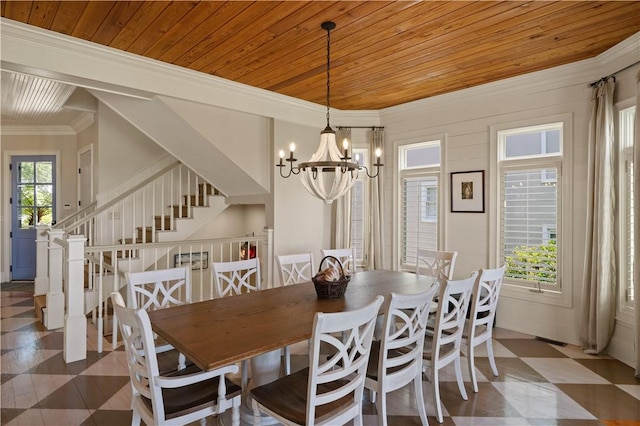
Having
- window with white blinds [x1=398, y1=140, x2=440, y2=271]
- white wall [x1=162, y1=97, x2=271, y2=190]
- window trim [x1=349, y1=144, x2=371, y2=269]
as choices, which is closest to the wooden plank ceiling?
white wall [x1=162, y1=97, x2=271, y2=190]

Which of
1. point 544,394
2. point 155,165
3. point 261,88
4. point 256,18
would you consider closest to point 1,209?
point 155,165

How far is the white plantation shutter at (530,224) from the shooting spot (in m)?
3.90

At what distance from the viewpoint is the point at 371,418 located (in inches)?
95.6

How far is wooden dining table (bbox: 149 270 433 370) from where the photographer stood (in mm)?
1723

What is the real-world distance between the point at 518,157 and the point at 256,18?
3.22 metres

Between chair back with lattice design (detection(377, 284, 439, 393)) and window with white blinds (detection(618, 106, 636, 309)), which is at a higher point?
window with white blinds (detection(618, 106, 636, 309))

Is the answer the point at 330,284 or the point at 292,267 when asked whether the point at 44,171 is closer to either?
the point at 292,267

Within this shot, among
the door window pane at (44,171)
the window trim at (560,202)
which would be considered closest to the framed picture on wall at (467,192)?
the window trim at (560,202)

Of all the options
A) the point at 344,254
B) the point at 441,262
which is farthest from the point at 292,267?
the point at 441,262

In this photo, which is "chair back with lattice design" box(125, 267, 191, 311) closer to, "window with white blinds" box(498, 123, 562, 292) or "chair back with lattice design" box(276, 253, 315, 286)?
"chair back with lattice design" box(276, 253, 315, 286)

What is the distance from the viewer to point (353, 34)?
9.77 ft

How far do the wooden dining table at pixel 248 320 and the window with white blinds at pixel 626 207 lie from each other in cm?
197

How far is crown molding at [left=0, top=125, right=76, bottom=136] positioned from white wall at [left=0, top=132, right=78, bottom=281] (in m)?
0.02

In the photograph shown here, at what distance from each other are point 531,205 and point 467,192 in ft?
2.36
